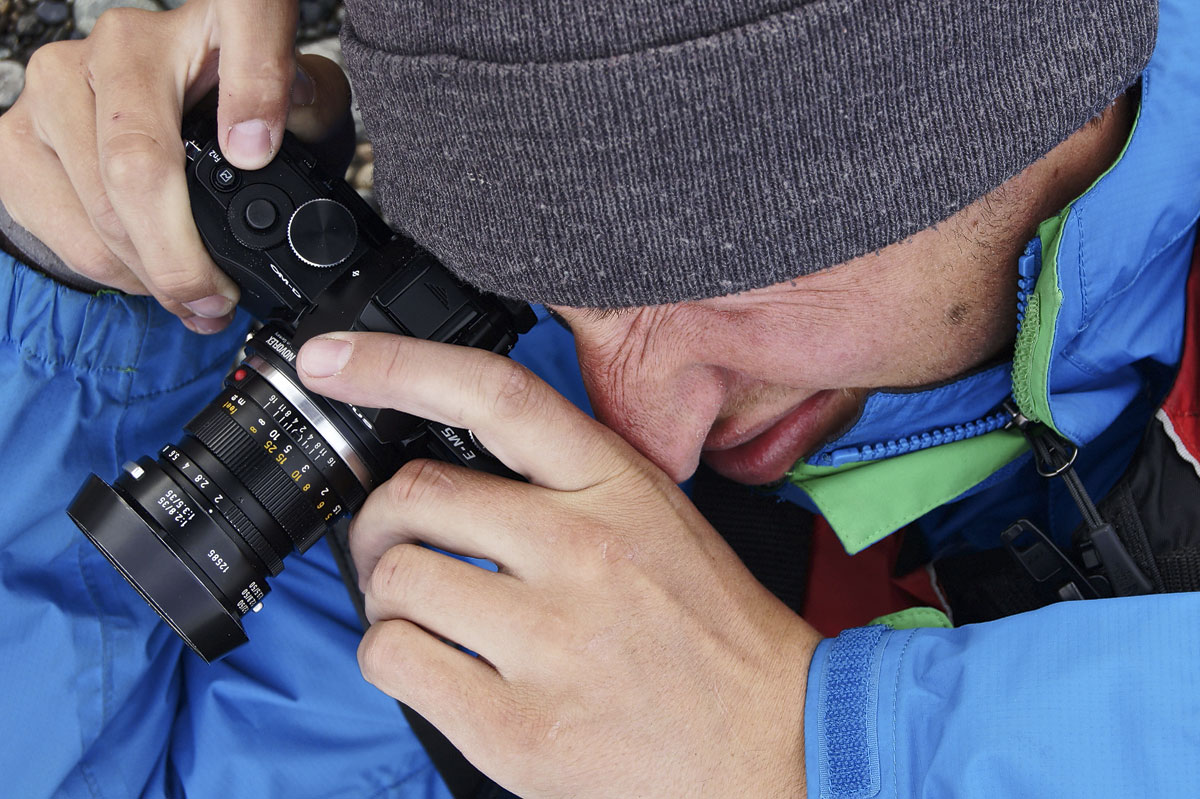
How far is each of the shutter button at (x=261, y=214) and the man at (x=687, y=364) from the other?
0.06 m

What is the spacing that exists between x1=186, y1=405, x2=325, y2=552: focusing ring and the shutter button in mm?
177

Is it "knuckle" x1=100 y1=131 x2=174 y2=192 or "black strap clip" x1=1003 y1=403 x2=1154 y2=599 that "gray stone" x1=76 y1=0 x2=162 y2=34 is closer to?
"knuckle" x1=100 y1=131 x2=174 y2=192

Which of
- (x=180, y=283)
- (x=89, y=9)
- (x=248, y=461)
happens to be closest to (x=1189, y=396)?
(x=248, y=461)

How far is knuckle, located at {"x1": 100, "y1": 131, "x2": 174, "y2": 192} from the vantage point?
859mm

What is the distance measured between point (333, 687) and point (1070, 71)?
946 mm

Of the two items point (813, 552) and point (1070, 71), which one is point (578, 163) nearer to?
point (1070, 71)

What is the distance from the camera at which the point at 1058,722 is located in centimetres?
71

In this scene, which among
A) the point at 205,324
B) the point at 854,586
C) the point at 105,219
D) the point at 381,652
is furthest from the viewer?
the point at 854,586

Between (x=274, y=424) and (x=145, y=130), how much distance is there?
31 cm

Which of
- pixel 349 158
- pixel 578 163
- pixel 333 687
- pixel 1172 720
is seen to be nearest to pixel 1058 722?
pixel 1172 720

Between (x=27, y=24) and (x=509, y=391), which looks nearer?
(x=509, y=391)

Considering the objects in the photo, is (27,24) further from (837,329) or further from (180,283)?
(837,329)

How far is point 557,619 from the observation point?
0.80 m

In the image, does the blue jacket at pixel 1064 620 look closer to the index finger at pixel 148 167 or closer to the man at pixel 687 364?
the man at pixel 687 364
